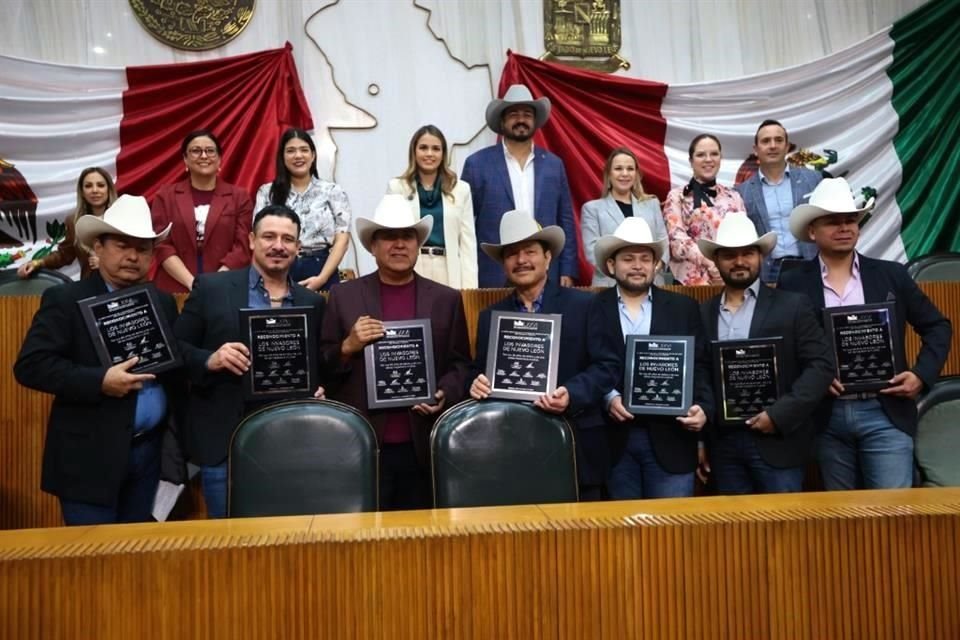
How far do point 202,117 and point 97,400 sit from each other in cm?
359

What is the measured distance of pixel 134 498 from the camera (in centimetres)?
288

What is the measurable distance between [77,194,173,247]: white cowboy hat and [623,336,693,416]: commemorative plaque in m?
1.74

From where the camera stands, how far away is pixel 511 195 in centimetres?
452

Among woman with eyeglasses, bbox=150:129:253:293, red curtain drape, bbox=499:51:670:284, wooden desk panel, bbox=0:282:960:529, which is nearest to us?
wooden desk panel, bbox=0:282:960:529

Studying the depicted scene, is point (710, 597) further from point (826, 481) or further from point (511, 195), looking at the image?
point (511, 195)

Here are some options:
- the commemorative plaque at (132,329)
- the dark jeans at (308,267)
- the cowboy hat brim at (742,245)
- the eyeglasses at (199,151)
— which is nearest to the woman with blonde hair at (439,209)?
the dark jeans at (308,267)

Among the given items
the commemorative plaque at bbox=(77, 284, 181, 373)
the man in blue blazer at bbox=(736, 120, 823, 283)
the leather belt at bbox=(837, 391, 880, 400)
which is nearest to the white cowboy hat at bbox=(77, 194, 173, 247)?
the commemorative plaque at bbox=(77, 284, 181, 373)

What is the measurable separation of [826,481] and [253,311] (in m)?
2.16

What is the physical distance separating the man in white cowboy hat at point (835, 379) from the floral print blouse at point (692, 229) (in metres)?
0.91

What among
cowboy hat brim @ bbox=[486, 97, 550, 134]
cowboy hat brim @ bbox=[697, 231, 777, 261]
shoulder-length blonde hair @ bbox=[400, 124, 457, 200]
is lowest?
cowboy hat brim @ bbox=[697, 231, 777, 261]

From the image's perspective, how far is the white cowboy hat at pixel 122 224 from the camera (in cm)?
289

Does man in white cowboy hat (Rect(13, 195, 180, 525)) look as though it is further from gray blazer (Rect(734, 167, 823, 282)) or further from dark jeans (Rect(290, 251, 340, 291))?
gray blazer (Rect(734, 167, 823, 282))

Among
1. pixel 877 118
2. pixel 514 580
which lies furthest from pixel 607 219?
pixel 877 118

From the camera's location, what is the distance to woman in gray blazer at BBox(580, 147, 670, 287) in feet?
14.5
